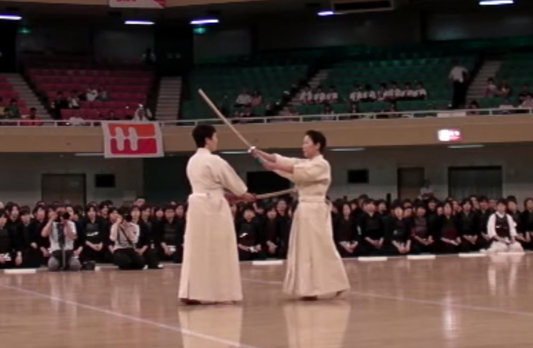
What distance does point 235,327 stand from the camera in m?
9.23

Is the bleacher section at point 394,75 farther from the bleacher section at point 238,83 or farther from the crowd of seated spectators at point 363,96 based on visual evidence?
the bleacher section at point 238,83

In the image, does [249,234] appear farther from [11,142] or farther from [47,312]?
[47,312]

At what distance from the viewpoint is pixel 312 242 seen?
11.9 meters

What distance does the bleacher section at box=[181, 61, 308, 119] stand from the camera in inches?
1353

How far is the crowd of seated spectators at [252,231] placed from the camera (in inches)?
840

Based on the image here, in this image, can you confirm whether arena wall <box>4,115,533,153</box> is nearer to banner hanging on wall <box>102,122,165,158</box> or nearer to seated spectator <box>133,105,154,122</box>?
banner hanging on wall <box>102,122,165,158</box>

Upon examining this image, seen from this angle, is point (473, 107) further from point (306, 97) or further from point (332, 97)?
point (306, 97)

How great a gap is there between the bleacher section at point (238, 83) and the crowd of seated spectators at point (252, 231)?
27.9 feet

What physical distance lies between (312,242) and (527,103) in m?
18.7

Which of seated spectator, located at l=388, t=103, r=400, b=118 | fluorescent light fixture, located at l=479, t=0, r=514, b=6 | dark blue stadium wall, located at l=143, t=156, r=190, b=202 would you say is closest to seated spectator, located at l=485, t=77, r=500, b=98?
seated spectator, located at l=388, t=103, r=400, b=118

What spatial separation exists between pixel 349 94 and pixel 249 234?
33.0 ft

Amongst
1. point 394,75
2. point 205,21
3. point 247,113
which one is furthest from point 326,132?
point 205,21

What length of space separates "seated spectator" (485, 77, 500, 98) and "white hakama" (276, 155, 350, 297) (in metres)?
19.9

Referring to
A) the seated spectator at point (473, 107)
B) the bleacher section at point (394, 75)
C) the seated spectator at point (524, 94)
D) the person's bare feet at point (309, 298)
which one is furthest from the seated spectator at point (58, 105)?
the person's bare feet at point (309, 298)
